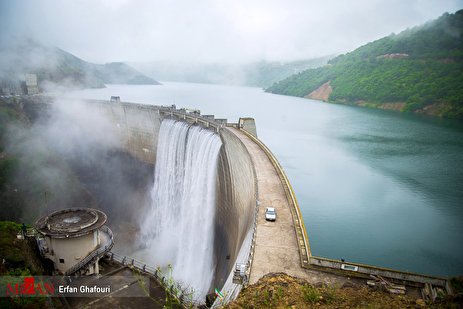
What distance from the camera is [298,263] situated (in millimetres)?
14133

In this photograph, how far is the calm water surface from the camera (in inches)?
1065

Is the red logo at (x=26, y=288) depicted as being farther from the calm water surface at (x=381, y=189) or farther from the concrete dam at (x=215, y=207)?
the calm water surface at (x=381, y=189)

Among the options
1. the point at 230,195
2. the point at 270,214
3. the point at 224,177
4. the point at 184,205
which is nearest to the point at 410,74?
the point at 224,177

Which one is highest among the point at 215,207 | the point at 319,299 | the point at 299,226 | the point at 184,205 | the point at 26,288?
the point at 319,299

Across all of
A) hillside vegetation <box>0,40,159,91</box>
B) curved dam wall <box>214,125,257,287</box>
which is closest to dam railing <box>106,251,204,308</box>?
curved dam wall <box>214,125,257,287</box>

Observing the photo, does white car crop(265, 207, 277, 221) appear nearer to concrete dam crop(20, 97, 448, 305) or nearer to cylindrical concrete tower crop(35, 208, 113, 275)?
concrete dam crop(20, 97, 448, 305)

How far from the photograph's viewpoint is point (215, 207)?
30609 millimetres

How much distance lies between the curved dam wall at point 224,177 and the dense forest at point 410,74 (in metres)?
69.4

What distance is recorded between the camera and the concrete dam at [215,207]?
1383cm

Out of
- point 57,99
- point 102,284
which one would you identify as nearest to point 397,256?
point 102,284

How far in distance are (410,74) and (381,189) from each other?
75605mm

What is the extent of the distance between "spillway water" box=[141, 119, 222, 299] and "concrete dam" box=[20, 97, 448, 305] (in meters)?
0.09

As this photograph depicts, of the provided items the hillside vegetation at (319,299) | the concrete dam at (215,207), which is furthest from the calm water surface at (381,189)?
the hillside vegetation at (319,299)

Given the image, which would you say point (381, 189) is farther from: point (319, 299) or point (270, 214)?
point (319, 299)
